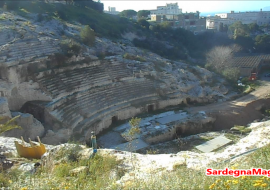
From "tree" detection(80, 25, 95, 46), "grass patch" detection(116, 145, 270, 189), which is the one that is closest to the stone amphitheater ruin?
"tree" detection(80, 25, 95, 46)

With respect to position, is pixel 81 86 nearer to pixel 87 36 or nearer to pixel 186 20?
pixel 87 36

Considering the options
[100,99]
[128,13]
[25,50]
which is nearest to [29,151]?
[100,99]

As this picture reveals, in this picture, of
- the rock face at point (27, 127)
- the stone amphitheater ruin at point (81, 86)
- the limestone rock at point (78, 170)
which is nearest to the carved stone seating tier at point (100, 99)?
the stone amphitheater ruin at point (81, 86)

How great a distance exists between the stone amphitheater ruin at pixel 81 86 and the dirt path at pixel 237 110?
1.27 m

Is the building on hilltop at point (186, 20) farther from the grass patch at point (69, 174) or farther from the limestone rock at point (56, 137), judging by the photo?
the grass patch at point (69, 174)

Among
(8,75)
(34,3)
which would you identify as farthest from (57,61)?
(34,3)

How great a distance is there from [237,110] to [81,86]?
10868 mm

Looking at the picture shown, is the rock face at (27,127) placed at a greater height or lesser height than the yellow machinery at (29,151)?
lesser

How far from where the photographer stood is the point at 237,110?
1881 cm

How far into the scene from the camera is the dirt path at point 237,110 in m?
17.7

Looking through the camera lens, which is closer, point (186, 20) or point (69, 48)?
point (69, 48)

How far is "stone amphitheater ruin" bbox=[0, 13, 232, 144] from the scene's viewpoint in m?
14.1

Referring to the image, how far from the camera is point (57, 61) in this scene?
16.9 meters

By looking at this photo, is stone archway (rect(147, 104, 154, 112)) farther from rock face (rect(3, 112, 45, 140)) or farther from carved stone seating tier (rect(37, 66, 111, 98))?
rock face (rect(3, 112, 45, 140))
